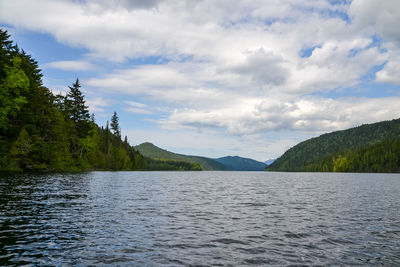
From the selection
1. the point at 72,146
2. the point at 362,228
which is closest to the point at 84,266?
the point at 362,228

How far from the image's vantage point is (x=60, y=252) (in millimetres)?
12375

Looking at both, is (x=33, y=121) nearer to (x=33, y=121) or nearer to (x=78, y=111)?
(x=33, y=121)

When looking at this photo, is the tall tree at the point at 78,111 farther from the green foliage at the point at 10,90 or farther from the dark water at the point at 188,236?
the dark water at the point at 188,236

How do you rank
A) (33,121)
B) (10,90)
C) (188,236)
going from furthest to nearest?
1. (33,121)
2. (10,90)
3. (188,236)

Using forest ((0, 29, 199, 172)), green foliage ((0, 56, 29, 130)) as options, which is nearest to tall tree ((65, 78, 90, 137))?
forest ((0, 29, 199, 172))

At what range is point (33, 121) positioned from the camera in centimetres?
6806

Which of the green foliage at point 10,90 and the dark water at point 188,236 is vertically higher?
the green foliage at point 10,90

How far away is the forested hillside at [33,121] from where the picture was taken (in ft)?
187

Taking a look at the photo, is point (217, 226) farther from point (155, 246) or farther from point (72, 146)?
point (72, 146)

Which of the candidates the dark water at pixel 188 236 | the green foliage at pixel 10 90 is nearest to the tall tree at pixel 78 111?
the green foliage at pixel 10 90

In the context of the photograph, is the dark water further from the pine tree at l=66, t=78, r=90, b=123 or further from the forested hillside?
the pine tree at l=66, t=78, r=90, b=123

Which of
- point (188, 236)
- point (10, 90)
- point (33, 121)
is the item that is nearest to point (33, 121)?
point (33, 121)

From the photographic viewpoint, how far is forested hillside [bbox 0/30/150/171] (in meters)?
57.0

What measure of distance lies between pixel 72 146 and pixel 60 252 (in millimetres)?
100391
